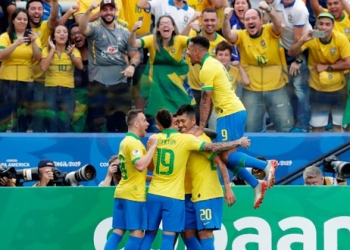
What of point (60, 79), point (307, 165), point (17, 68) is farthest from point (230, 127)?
point (17, 68)

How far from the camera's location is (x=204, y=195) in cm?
1670

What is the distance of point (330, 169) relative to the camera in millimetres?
17469

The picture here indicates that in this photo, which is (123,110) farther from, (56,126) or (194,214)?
(194,214)

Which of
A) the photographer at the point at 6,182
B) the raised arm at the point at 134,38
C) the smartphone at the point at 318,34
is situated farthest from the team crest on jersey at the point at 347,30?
the photographer at the point at 6,182

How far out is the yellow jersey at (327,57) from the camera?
19594mm

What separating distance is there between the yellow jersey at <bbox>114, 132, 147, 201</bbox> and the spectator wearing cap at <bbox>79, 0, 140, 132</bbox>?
2852mm

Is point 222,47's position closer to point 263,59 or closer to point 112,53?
point 263,59

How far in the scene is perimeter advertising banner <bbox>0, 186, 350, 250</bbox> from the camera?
685 inches

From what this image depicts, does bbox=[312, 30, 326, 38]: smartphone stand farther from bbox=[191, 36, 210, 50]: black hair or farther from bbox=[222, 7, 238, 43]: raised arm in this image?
bbox=[191, 36, 210, 50]: black hair

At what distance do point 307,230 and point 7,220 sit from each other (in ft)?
12.4

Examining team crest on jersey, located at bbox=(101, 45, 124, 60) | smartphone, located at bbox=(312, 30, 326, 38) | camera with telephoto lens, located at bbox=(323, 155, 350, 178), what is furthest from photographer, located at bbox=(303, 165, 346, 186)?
team crest on jersey, located at bbox=(101, 45, 124, 60)

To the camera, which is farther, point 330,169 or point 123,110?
point 123,110

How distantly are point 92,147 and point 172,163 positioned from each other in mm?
3468

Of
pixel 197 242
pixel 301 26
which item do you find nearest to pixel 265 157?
pixel 301 26
